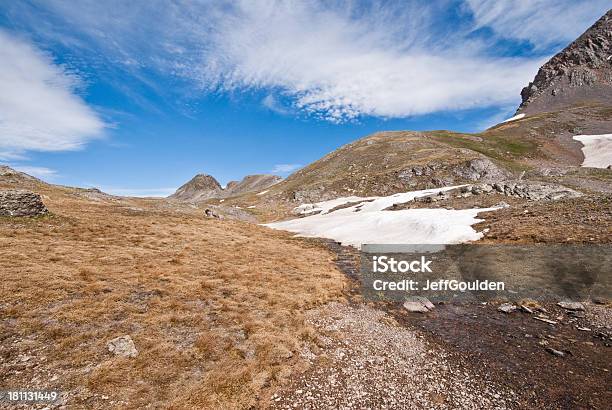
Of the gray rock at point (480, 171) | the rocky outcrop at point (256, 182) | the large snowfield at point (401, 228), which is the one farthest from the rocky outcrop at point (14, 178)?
the rocky outcrop at point (256, 182)

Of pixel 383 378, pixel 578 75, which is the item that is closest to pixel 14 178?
pixel 383 378

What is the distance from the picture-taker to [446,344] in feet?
45.3

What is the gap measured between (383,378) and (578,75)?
751 ft

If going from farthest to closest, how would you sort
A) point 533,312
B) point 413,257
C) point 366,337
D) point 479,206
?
1. point 479,206
2. point 413,257
3. point 533,312
4. point 366,337

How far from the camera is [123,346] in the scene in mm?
11734

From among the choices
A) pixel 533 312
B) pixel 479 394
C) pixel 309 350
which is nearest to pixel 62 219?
pixel 309 350

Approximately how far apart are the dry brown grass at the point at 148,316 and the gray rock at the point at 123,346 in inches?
9.1

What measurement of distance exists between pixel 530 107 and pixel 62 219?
686ft

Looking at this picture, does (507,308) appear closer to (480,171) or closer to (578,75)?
(480,171)

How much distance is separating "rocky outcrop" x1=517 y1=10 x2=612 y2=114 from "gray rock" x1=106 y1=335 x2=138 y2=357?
20312 centimetres

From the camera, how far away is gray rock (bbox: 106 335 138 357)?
37.3 feet

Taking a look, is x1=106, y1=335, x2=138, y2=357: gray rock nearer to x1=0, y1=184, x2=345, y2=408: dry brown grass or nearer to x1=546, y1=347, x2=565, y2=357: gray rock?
x1=0, y1=184, x2=345, y2=408: dry brown grass

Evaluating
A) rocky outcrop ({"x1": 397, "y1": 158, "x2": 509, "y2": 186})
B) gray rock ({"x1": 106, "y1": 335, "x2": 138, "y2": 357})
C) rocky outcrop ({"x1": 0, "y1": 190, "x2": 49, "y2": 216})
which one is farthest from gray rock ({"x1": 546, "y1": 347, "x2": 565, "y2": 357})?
rocky outcrop ({"x1": 397, "y1": 158, "x2": 509, "y2": 186})

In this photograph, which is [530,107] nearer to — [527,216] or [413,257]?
[527,216]
